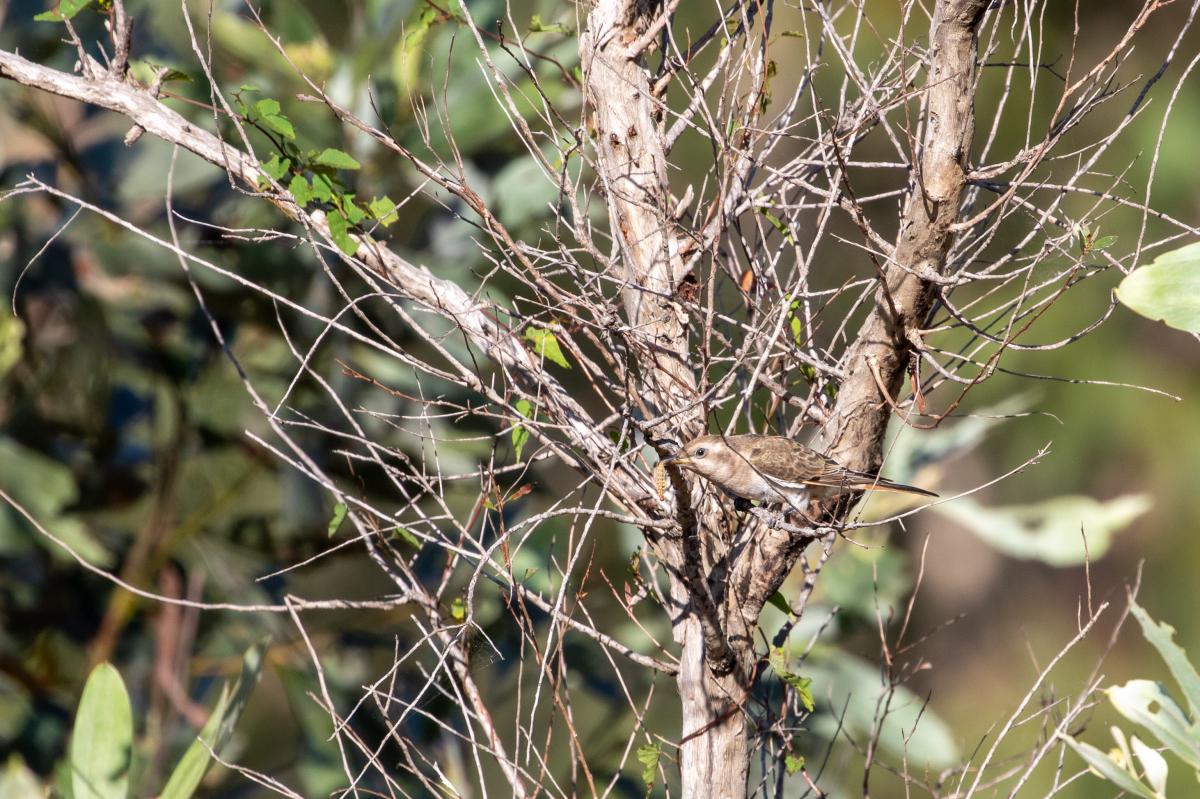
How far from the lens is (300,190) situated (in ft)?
4.94

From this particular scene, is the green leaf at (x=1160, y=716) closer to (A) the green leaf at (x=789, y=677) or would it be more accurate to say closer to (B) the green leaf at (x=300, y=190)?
(A) the green leaf at (x=789, y=677)

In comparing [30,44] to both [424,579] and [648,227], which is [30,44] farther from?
[648,227]

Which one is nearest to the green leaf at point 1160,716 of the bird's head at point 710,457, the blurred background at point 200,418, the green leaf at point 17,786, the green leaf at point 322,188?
the bird's head at point 710,457

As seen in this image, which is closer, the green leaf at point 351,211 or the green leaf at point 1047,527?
the green leaf at point 351,211

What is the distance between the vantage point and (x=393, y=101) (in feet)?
9.12

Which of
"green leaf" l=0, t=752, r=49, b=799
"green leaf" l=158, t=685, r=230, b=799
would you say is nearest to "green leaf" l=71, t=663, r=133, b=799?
"green leaf" l=158, t=685, r=230, b=799

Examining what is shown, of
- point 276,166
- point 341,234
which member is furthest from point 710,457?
point 276,166

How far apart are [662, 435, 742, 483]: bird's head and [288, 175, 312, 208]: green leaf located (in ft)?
1.88

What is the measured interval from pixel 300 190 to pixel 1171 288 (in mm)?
1052

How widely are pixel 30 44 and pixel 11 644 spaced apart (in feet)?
5.41

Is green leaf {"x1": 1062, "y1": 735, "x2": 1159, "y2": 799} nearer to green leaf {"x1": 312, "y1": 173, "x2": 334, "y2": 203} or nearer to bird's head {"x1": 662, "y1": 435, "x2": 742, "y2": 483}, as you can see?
bird's head {"x1": 662, "y1": 435, "x2": 742, "y2": 483}

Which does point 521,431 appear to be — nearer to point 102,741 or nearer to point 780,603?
point 780,603

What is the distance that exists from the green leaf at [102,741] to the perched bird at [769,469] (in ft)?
3.59

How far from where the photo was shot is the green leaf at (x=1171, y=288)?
1.31 metres
